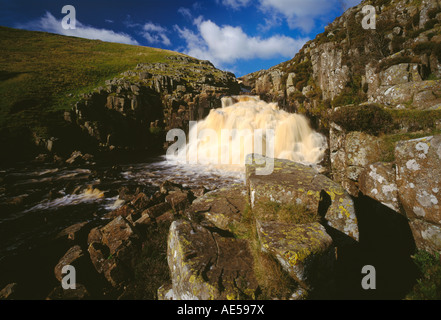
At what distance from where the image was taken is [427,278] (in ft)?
13.3

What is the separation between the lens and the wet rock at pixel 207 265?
11.6 ft

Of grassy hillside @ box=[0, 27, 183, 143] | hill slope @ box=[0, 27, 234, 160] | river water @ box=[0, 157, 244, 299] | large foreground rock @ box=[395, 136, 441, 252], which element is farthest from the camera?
grassy hillside @ box=[0, 27, 183, 143]

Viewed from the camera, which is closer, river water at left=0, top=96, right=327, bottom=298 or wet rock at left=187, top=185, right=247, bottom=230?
wet rock at left=187, top=185, right=247, bottom=230

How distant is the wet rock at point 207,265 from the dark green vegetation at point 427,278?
3685mm

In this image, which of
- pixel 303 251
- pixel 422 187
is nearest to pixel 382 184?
pixel 422 187

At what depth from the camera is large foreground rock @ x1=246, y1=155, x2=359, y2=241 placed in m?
4.70

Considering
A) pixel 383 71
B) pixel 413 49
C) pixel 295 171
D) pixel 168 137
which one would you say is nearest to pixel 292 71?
pixel 413 49

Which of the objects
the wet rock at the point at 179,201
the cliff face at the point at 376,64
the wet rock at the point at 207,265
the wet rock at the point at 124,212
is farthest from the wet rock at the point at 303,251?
the cliff face at the point at 376,64

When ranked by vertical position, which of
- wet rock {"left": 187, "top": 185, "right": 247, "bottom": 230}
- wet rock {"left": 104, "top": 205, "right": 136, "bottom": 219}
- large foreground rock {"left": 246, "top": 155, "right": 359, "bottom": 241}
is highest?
large foreground rock {"left": 246, "top": 155, "right": 359, "bottom": 241}

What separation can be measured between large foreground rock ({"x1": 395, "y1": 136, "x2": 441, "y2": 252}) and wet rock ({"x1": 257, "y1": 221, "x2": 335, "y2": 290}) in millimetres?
3173

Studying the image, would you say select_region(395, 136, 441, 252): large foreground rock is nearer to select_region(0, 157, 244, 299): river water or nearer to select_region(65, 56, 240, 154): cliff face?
select_region(0, 157, 244, 299): river water

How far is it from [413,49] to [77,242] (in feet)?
98.6

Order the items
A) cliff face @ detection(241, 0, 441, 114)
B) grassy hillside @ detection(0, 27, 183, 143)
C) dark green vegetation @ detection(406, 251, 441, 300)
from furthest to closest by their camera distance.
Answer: grassy hillside @ detection(0, 27, 183, 143) < cliff face @ detection(241, 0, 441, 114) < dark green vegetation @ detection(406, 251, 441, 300)

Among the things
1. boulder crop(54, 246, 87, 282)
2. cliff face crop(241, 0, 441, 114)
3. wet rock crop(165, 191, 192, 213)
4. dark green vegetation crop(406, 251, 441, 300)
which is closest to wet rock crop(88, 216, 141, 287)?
boulder crop(54, 246, 87, 282)
